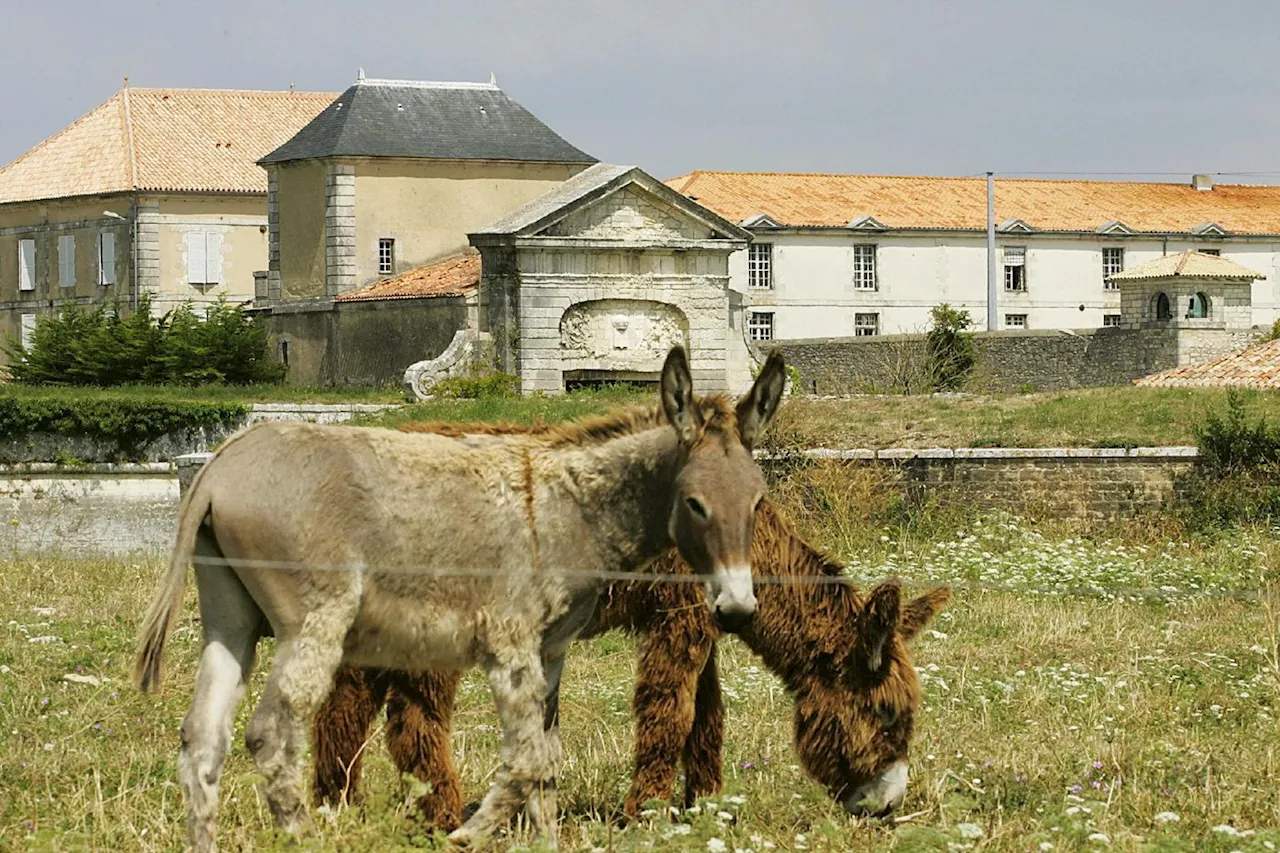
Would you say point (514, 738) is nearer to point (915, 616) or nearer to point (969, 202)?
point (915, 616)

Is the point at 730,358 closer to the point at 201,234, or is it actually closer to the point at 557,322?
the point at 557,322

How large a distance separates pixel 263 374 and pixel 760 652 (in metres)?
31.6

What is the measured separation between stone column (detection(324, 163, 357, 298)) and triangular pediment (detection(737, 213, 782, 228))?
2261 centimetres

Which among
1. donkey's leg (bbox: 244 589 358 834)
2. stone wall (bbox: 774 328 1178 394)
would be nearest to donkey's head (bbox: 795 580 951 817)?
donkey's leg (bbox: 244 589 358 834)

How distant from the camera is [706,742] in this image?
7.55m

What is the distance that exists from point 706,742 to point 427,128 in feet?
112

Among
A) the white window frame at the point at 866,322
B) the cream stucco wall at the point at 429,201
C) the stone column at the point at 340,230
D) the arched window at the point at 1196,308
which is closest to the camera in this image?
the stone column at the point at 340,230

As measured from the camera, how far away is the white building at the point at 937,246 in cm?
6088

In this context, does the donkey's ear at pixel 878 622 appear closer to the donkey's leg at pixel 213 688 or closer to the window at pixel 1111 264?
the donkey's leg at pixel 213 688

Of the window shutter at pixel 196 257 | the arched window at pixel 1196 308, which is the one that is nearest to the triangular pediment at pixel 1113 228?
the arched window at pixel 1196 308

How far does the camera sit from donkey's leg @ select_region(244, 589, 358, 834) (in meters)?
5.90

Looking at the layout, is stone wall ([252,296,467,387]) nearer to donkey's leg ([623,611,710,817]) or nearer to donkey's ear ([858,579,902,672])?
donkey's leg ([623,611,710,817])

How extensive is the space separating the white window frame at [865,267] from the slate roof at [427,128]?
2211 cm

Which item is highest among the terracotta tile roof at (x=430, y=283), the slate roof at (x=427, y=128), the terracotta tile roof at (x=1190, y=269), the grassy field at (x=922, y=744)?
the slate roof at (x=427, y=128)
